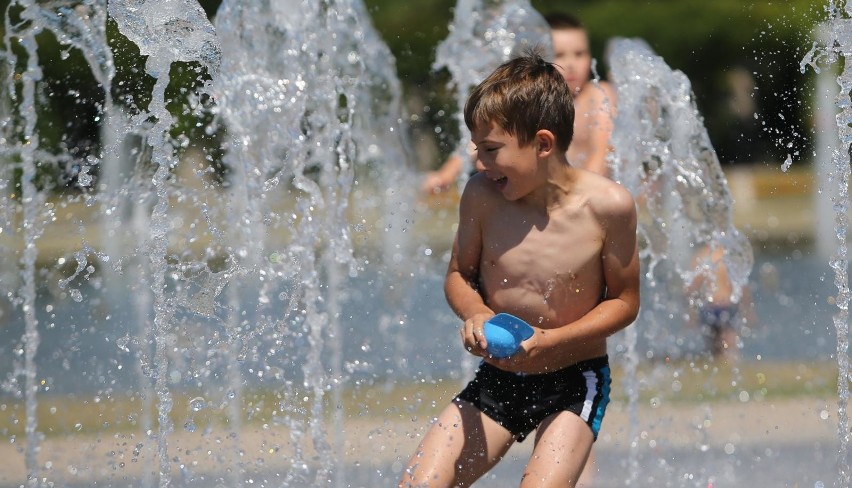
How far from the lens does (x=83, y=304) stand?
9.73 meters

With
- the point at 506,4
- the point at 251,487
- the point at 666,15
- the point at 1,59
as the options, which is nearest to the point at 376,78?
the point at 506,4

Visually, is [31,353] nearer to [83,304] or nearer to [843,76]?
[83,304]

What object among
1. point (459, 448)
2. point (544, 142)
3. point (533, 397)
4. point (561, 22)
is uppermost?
point (561, 22)

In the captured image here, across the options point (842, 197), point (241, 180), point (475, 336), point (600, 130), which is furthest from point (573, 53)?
point (475, 336)

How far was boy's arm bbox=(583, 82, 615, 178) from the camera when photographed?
16.4 ft

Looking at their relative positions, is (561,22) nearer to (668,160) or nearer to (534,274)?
(668,160)

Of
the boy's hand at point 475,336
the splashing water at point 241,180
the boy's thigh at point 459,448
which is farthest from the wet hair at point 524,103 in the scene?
the splashing water at point 241,180

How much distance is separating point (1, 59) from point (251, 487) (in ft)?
9.13

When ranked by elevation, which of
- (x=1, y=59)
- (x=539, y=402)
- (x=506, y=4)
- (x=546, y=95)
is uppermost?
(x=506, y=4)

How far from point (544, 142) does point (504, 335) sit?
59 centimetres

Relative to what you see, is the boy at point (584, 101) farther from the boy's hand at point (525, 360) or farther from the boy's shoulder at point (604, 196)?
the boy's hand at point (525, 360)

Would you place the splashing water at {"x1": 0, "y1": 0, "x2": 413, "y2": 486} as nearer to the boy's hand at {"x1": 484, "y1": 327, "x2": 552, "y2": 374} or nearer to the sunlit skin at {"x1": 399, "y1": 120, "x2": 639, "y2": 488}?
the sunlit skin at {"x1": 399, "y1": 120, "x2": 639, "y2": 488}

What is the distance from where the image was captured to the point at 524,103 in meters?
3.10

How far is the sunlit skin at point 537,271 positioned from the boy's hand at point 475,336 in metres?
0.18
